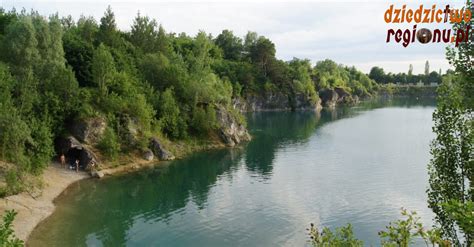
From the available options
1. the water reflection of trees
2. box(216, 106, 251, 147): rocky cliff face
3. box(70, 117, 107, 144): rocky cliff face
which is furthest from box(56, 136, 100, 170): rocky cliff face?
box(216, 106, 251, 147): rocky cliff face

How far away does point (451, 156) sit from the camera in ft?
79.8

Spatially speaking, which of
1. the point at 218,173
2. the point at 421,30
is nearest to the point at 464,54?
the point at 421,30

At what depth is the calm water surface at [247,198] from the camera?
1617 inches

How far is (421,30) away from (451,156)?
12.9m

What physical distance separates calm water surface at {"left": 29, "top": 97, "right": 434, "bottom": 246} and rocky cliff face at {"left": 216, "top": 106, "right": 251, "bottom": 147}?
12.9 feet

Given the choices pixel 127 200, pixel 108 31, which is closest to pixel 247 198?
pixel 127 200

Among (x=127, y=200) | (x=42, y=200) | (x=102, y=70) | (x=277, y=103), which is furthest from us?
(x=277, y=103)

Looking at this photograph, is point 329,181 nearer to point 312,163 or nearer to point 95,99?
point 312,163

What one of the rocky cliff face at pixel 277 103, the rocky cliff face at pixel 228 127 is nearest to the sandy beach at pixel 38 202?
the rocky cliff face at pixel 228 127

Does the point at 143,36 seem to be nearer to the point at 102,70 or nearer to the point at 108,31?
the point at 108,31

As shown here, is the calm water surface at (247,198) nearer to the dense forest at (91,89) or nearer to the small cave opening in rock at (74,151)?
the small cave opening in rock at (74,151)

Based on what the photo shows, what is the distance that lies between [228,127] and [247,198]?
130 ft

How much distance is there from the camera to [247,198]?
5294 centimetres

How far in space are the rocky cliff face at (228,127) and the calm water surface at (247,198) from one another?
3946mm
